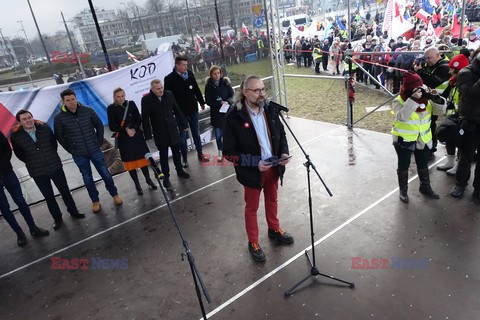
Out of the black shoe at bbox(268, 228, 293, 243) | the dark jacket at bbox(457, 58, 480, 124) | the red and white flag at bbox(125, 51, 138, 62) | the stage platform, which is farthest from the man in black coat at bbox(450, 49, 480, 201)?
the red and white flag at bbox(125, 51, 138, 62)

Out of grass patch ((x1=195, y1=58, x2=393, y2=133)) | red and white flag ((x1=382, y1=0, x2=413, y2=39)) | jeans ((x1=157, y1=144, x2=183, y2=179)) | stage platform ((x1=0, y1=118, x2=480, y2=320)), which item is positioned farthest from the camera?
red and white flag ((x1=382, y1=0, x2=413, y2=39))

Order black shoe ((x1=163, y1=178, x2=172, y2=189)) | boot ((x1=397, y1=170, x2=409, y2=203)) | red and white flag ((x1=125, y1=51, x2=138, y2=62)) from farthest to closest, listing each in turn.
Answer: red and white flag ((x1=125, y1=51, x2=138, y2=62)), black shoe ((x1=163, y1=178, x2=172, y2=189)), boot ((x1=397, y1=170, x2=409, y2=203))

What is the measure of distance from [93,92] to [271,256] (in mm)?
4371

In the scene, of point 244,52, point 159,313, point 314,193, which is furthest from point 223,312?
point 244,52

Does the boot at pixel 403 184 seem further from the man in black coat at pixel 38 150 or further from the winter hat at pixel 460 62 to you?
the man in black coat at pixel 38 150

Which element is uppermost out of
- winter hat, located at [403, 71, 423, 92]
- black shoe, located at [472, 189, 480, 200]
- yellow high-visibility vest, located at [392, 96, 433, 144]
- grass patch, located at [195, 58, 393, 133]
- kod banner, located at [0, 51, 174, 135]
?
kod banner, located at [0, 51, 174, 135]

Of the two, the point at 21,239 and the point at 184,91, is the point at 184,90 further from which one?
the point at 21,239

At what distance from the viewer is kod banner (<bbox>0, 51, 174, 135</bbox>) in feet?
16.8

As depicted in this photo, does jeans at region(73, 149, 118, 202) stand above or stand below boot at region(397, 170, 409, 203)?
above

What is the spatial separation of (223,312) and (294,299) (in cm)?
64

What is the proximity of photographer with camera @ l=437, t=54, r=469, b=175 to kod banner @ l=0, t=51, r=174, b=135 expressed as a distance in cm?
479

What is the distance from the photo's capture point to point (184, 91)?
5754mm

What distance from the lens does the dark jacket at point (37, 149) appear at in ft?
14.2

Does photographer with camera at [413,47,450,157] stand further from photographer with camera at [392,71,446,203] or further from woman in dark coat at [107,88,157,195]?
woman in dark coat at [107,88,157,195]
